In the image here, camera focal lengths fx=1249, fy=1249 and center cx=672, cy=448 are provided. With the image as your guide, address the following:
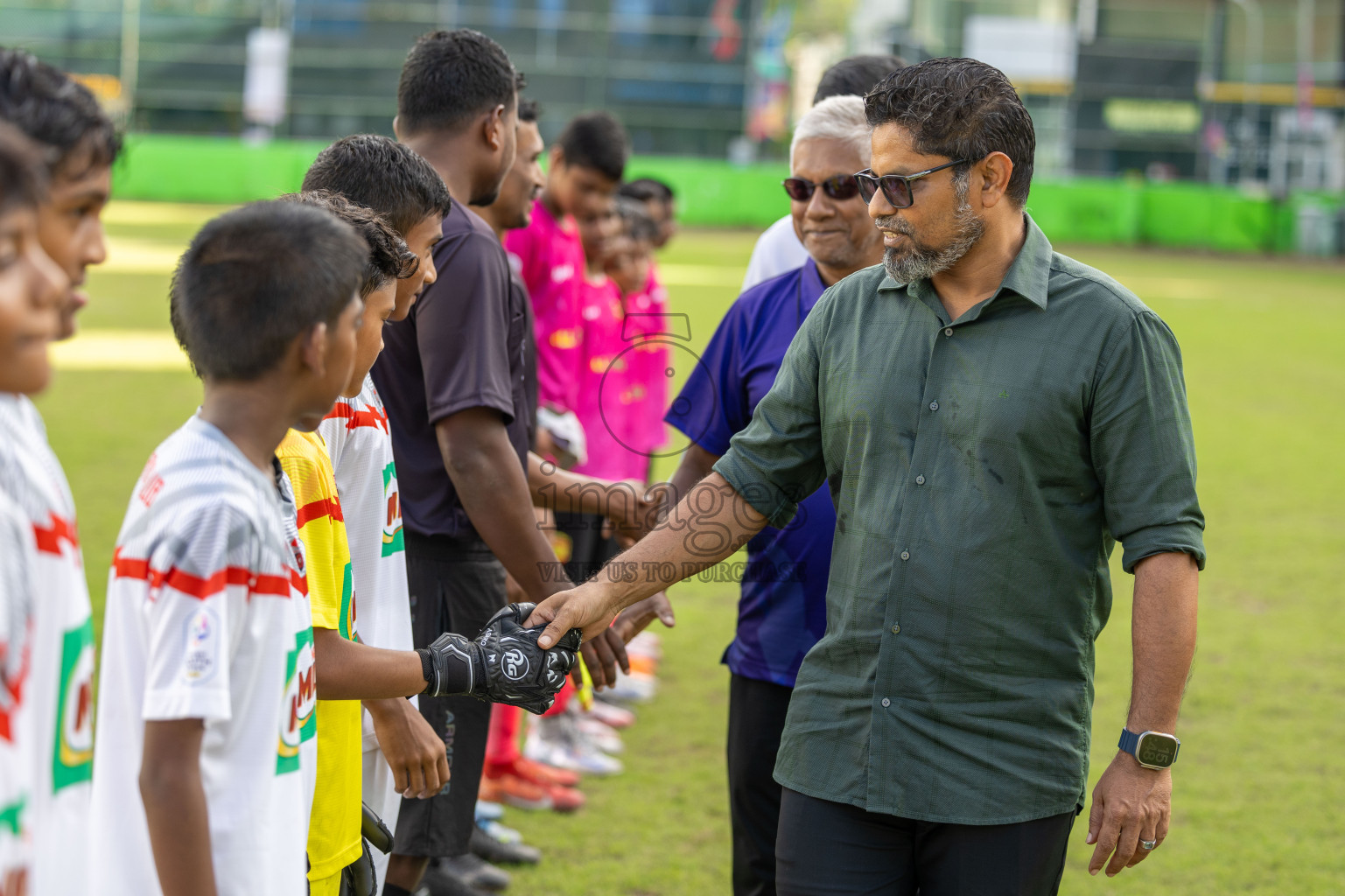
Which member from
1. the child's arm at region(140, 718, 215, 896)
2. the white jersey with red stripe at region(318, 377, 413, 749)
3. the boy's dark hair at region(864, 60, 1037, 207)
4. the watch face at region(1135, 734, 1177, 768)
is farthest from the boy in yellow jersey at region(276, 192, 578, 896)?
the watch face at region(1135, 734, 1177, 768)

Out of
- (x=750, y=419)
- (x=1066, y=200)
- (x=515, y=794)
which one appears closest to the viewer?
(x=750, y=419)

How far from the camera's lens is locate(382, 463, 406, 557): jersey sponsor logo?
2918 millimetres

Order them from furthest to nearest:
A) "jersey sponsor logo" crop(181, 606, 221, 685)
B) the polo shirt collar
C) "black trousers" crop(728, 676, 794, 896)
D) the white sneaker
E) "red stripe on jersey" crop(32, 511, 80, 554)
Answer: the white sneaker < "black trousers" crop(728, 676, 794, 896) < the polo shirt collar < "jersey sponsor logo" crop(181, 606, 221, 685) < "red stripe on jersey" crop(32, 511, 80, 554)

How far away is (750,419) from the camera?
143 inches

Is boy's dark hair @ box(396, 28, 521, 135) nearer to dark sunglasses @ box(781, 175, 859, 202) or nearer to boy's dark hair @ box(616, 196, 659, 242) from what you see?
dark sunglasses @ box(781, 175, 859, 202)

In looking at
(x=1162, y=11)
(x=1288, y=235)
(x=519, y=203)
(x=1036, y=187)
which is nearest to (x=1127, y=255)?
(x=1036, y=187)

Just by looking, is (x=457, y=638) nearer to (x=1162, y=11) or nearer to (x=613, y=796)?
(x=613, y=796)

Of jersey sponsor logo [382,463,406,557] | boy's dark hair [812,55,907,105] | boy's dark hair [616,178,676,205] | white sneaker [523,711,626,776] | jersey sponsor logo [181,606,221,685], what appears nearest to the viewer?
jersey sponsor logo [181,606,221,685]

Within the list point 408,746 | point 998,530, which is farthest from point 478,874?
point 998,530

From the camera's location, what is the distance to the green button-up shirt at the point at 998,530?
2547 millimetres

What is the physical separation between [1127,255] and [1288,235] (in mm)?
6281

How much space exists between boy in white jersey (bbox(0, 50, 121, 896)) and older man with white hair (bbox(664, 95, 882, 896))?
1982 mm

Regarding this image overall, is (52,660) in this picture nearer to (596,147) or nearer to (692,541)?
(692,541)

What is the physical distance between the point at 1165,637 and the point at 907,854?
727mm
